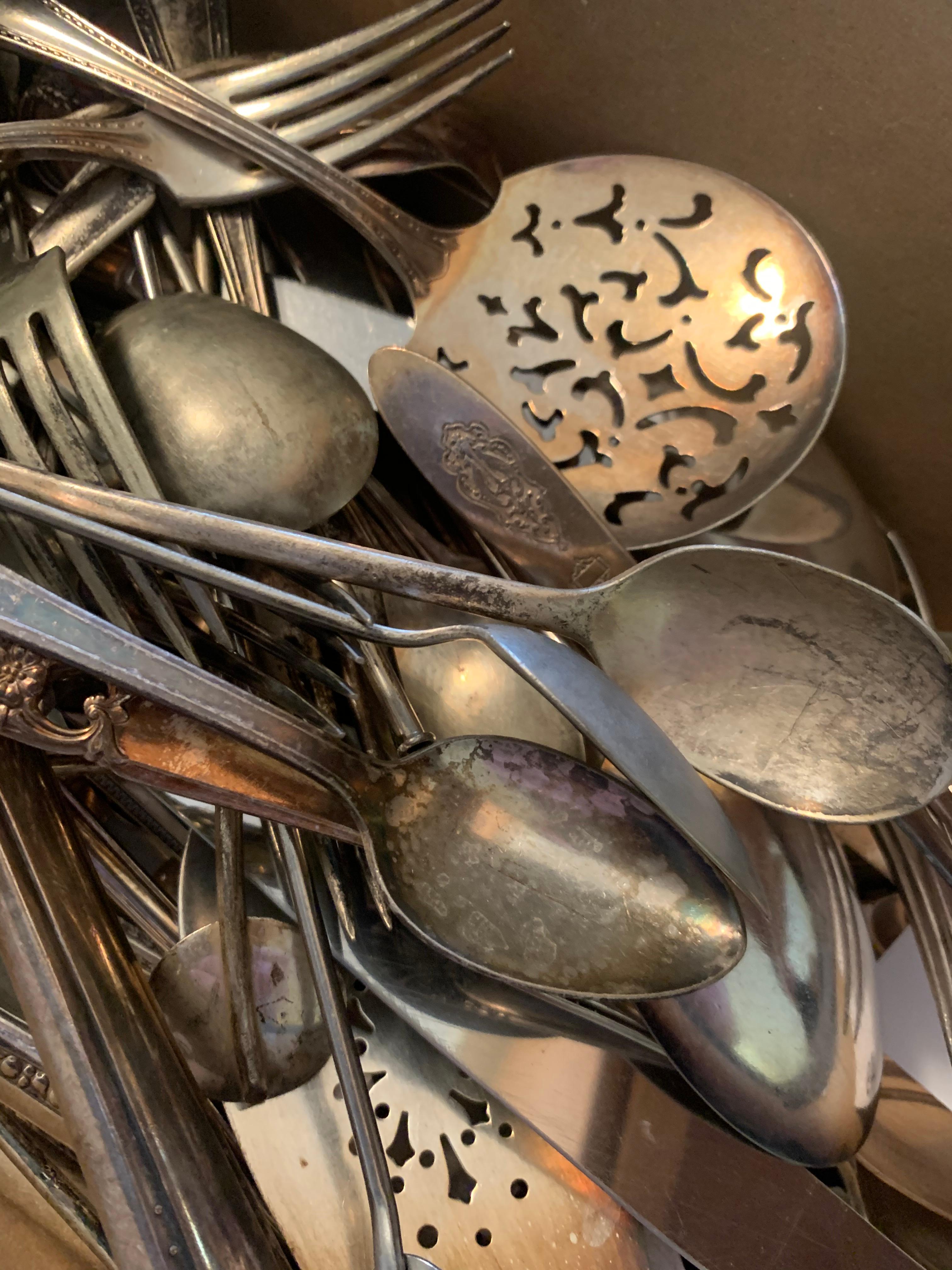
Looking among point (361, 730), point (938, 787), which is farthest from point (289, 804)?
point (938, 787)

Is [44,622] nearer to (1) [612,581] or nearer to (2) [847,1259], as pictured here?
(1) [612,581]

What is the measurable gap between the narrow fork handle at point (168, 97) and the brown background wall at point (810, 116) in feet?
0.30

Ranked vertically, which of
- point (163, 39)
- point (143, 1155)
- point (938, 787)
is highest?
point (163, 39)

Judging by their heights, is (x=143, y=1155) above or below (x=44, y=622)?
below

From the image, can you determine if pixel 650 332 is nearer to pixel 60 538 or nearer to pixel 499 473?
pixel 499 473

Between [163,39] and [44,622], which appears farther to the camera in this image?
[163,39]

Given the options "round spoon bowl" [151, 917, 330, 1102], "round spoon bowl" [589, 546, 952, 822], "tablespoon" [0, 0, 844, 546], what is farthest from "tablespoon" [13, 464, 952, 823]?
"round spoon bowl" [151, 917, 330, 1102]

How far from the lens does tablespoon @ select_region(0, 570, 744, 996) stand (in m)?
0.35

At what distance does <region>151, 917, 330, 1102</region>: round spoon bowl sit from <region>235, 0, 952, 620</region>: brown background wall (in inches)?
19.0

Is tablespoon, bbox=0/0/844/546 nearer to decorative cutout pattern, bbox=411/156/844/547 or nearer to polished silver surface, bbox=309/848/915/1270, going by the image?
decorative cutout pattern, bbox=411/156/844/547

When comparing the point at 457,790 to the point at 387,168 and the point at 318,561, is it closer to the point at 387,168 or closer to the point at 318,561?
the point at 318,561

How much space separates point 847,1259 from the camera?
1.30 feet

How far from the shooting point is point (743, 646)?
393mm

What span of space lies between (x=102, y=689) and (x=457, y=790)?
7.2 inches
